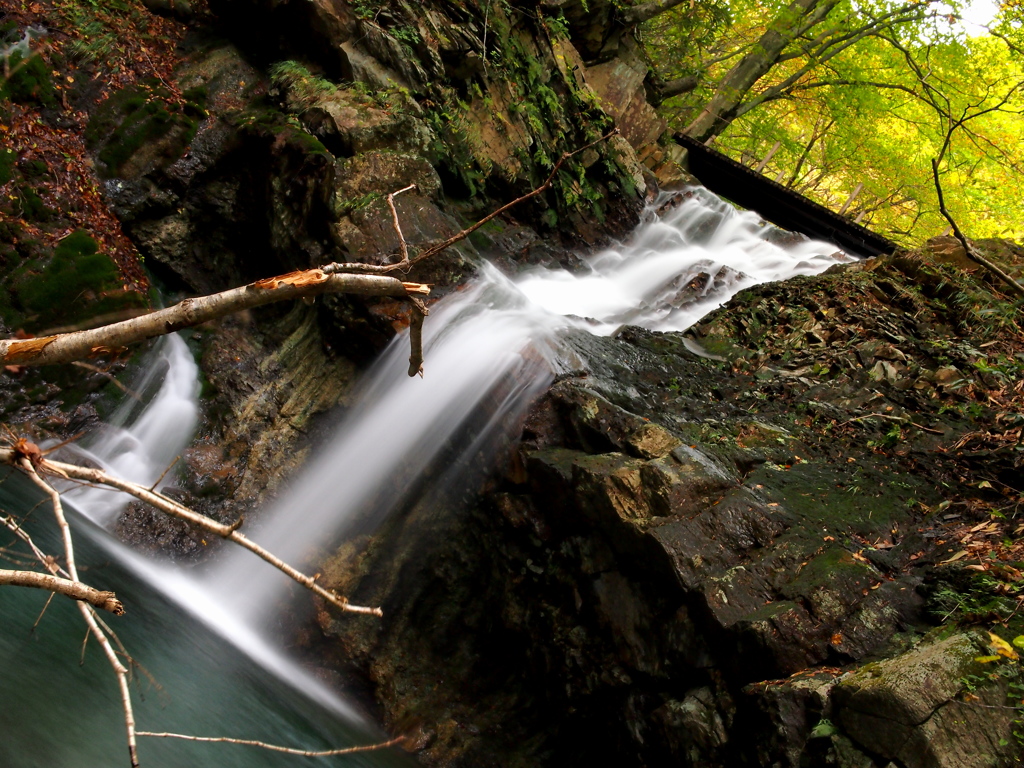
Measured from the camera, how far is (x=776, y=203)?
50.8 feet

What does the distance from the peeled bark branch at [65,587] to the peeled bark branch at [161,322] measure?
2.59 ft

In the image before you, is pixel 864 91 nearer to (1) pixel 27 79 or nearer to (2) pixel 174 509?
(1) pixel 27 79

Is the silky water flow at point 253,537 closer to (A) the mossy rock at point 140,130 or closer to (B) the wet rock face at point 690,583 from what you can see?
(B) the wet rock face at point 690,583

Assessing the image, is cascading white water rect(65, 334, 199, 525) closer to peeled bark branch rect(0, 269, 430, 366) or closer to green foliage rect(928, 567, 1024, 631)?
peeled bark branch rect(0, 269, 430, 366)

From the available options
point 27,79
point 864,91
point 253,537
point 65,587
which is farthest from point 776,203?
point 65,587

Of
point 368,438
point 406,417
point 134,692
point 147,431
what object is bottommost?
point 134,692

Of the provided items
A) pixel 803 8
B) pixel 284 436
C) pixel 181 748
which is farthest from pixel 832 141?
pixel 181 748

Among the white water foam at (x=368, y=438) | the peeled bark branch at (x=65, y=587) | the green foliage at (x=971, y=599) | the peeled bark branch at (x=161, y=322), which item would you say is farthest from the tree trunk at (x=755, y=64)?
the peeled bark branch at (x=65, y=587)

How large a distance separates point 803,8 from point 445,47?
387 inches

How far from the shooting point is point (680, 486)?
4785mm

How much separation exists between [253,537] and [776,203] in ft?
Result: 45.6

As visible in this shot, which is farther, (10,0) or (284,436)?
(10,0)

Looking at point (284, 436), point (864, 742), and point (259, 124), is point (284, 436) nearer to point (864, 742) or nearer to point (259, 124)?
point (259, 124)

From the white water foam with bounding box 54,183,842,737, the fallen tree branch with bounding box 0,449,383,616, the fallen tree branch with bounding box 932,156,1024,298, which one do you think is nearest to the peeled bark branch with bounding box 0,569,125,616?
the fallen tree branch with bounding box 0,449,383,616
